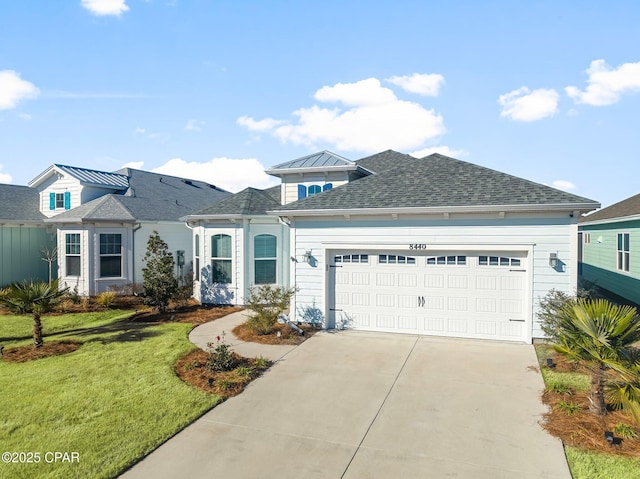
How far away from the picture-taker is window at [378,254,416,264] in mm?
10797

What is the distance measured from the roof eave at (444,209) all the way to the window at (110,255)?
356 inches

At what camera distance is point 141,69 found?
38.3ft

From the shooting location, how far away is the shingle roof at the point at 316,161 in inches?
599

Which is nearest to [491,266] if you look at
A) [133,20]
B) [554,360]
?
[554,360]

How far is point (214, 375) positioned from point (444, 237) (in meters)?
6.76

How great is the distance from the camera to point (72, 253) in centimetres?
1652

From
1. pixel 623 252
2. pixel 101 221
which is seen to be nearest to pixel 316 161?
pixel 101 221

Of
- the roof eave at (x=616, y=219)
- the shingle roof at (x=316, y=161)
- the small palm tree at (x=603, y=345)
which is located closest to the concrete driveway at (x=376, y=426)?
the small palm tree at (x=603, y=345)

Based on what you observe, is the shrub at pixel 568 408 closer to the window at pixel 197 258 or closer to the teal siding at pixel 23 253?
the window at pixel 197 258

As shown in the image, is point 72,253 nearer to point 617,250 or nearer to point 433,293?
point 433,293

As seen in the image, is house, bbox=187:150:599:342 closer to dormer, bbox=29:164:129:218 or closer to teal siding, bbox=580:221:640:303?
teal siding, bbox=580:221:640:303

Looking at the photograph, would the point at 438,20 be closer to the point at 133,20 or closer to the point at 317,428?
the point at 133,20

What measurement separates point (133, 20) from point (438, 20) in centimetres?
856

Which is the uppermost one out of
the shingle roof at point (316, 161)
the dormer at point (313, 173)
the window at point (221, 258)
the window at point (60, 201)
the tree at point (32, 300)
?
the shingle roof at point (316, 161)
